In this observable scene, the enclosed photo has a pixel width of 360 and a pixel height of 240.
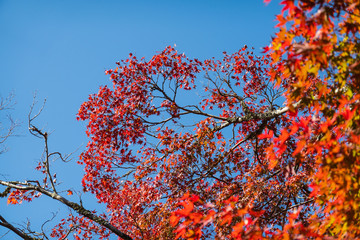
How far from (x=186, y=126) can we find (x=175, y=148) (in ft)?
2.53

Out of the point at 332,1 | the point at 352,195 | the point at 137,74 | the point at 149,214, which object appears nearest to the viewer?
the point at 352,195

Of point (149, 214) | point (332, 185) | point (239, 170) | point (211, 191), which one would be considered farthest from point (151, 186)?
point (332, 185)

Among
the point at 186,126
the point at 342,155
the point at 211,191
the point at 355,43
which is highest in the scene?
the point at 186,126

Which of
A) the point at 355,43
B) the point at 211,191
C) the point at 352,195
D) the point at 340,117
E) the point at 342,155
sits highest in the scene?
the point at 211,191

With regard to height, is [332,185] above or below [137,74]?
below

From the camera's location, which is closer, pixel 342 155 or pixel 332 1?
pixel 342 155

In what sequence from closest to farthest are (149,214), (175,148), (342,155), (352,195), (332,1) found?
1. (342,155)
2. (352,195)
3. (332,1)
4. (149,214)
5. (175,148)

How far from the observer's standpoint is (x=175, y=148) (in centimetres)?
874

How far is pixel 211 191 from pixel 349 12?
21.1 ft

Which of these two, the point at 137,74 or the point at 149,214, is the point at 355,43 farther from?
the point at 137,74

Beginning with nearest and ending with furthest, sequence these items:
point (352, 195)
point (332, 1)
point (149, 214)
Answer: point (352, 195) < point (332, 1) < point (149, 214)

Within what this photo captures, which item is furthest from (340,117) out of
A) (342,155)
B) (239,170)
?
(239,170)

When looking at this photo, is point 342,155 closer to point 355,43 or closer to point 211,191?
point 355,43

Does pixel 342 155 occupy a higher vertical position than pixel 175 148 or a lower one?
lower
